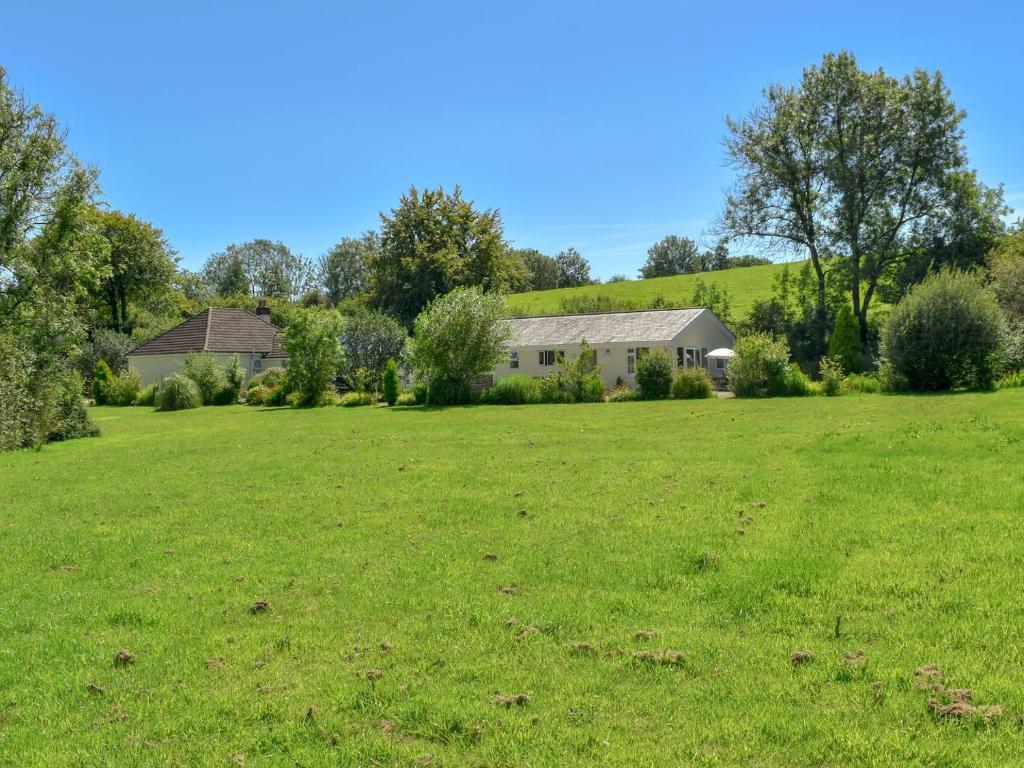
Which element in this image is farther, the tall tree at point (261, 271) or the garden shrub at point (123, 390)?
the tall tree at point (261, 271)

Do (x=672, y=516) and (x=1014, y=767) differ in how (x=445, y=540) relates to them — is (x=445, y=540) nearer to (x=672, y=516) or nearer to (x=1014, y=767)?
(x=672, y=516)

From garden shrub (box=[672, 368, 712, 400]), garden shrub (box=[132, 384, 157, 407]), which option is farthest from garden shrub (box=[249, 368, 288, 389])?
garden shrub (box=[672, 368, 712, 400])

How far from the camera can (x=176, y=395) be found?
36.8 meters

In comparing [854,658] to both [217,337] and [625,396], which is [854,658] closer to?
[625,396]

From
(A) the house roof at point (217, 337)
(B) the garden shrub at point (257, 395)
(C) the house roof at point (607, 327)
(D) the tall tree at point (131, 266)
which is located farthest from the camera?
(D) the tall tree at point (131, 266)

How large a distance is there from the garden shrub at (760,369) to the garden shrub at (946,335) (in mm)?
4288

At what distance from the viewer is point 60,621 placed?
5734mm

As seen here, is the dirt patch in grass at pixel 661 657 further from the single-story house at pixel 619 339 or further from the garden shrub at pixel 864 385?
the single-story house at pixel 619 339

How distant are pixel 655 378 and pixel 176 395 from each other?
77.1 feet

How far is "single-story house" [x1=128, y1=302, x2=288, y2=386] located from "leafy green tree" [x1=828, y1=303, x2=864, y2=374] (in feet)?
111

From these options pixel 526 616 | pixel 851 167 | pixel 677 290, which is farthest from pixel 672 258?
pixel 526 616

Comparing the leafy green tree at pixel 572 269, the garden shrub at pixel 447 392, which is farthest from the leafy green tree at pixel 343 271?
the garden shrub at pixel 447 392

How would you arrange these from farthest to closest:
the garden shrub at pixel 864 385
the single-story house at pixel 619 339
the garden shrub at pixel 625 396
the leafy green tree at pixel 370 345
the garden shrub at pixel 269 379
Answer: the leafy green tree at pixel 370 345 → the single-story house at pixel 619 339 → the garden shrub at pixel 269 379 → the garden shrub at pixel 625 396 → the garden shrub at pixel 864 385

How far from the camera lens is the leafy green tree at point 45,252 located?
23.3m
